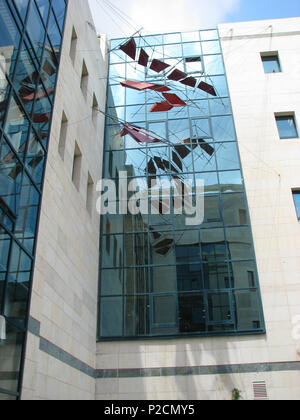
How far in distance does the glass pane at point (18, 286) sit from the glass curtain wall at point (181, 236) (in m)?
8.00

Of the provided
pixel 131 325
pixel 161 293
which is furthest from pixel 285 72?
pixel 131 325

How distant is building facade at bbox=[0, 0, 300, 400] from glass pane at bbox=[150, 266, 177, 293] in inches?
2.8

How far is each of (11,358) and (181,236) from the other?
1174 centimetres

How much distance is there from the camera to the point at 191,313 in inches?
736

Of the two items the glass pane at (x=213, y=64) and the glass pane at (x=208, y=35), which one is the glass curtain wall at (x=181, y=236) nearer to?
the glass pane at (x=213, y=64)

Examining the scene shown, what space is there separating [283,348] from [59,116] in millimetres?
13706

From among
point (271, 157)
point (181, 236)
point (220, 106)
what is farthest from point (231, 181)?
point (220, 106)

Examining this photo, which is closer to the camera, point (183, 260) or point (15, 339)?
point (15, 339)

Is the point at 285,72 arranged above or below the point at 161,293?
above

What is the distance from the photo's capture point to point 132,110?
2466cm

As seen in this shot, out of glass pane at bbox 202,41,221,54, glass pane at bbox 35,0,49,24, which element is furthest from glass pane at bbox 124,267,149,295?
glass pane at bbox 202,41,221,54
